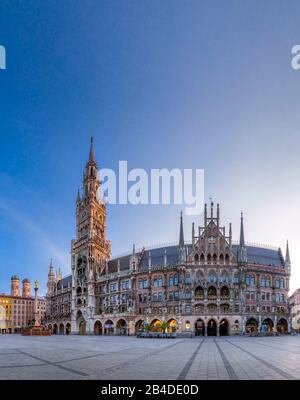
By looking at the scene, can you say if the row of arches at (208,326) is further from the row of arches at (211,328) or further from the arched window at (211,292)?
the arched window at (211,292)

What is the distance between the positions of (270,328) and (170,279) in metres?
24.3

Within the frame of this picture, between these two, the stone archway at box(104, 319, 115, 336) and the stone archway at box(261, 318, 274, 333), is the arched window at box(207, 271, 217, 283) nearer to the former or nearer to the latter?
the stone archway at box(261, 318, 274, 333)

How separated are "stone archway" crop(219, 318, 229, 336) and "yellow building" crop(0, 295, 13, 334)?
138744 mm

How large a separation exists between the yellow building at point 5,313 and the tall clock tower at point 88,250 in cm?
9366

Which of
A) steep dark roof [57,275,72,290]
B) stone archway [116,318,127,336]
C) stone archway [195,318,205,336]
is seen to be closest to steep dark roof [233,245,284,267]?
stone archway [195,318,205,336]

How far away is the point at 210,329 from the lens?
81562 millimetres

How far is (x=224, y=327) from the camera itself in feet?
266

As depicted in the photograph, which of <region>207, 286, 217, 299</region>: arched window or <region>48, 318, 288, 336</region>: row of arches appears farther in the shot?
<region>207, 286, 217, 299</region>: arched window

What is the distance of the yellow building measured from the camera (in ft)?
618

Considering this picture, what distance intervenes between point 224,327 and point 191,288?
416 inches

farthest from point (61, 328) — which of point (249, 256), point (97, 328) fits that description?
point (249, 256)

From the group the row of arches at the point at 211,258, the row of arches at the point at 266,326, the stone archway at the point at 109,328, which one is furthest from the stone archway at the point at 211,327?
the stone archway at the point at 109,328
